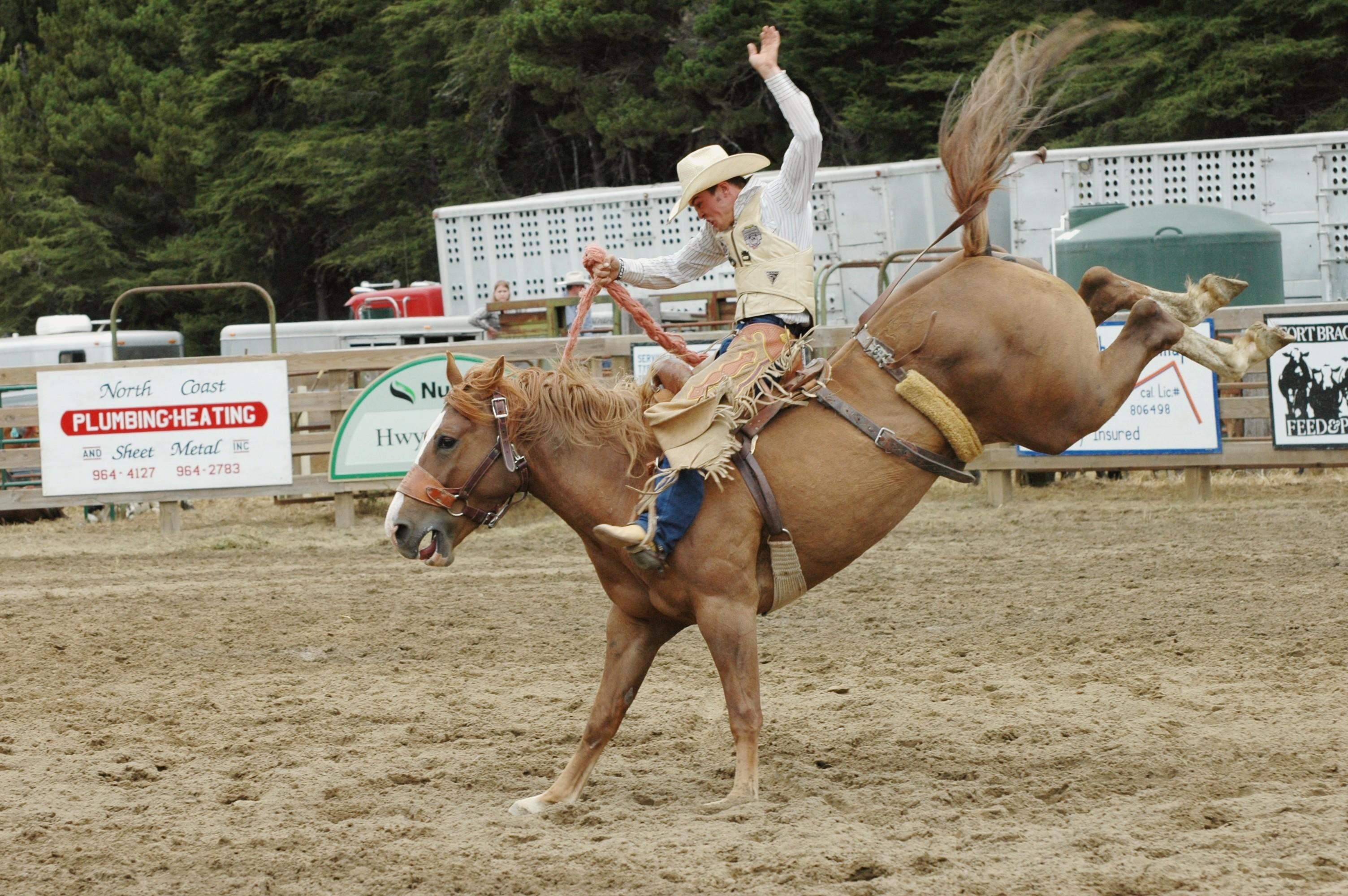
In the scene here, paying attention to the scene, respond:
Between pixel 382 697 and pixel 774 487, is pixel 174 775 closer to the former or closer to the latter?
pixel 382 697

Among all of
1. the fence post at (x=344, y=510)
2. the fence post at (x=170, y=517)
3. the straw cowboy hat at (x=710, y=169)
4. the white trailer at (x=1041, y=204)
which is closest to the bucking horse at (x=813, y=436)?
the straw cowboy hat at (x=710, y=169)

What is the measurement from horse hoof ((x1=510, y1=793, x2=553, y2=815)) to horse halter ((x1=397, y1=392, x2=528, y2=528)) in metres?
0.96

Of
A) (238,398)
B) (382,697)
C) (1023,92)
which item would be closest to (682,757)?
(382,697)

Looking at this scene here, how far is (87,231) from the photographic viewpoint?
115 feet

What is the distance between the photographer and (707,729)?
6.02 m

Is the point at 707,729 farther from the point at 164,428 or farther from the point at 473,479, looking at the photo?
the point at 164,428

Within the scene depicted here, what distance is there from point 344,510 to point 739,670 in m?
8.97

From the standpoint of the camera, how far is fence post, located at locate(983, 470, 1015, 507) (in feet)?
41.6

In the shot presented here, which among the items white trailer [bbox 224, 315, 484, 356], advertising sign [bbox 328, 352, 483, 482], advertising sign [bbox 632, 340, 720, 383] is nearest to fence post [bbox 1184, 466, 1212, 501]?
advertising sign [bbox 632, 340, 720, 383]

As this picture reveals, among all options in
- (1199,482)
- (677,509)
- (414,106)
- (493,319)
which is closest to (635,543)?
(677,509)

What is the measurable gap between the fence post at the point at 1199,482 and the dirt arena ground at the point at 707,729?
1.29 m

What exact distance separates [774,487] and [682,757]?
4.30 feet

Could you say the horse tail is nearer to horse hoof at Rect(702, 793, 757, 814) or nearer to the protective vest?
the protective vest

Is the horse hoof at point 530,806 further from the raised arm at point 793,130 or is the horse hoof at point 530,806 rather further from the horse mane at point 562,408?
the raised arm at point 793,130
